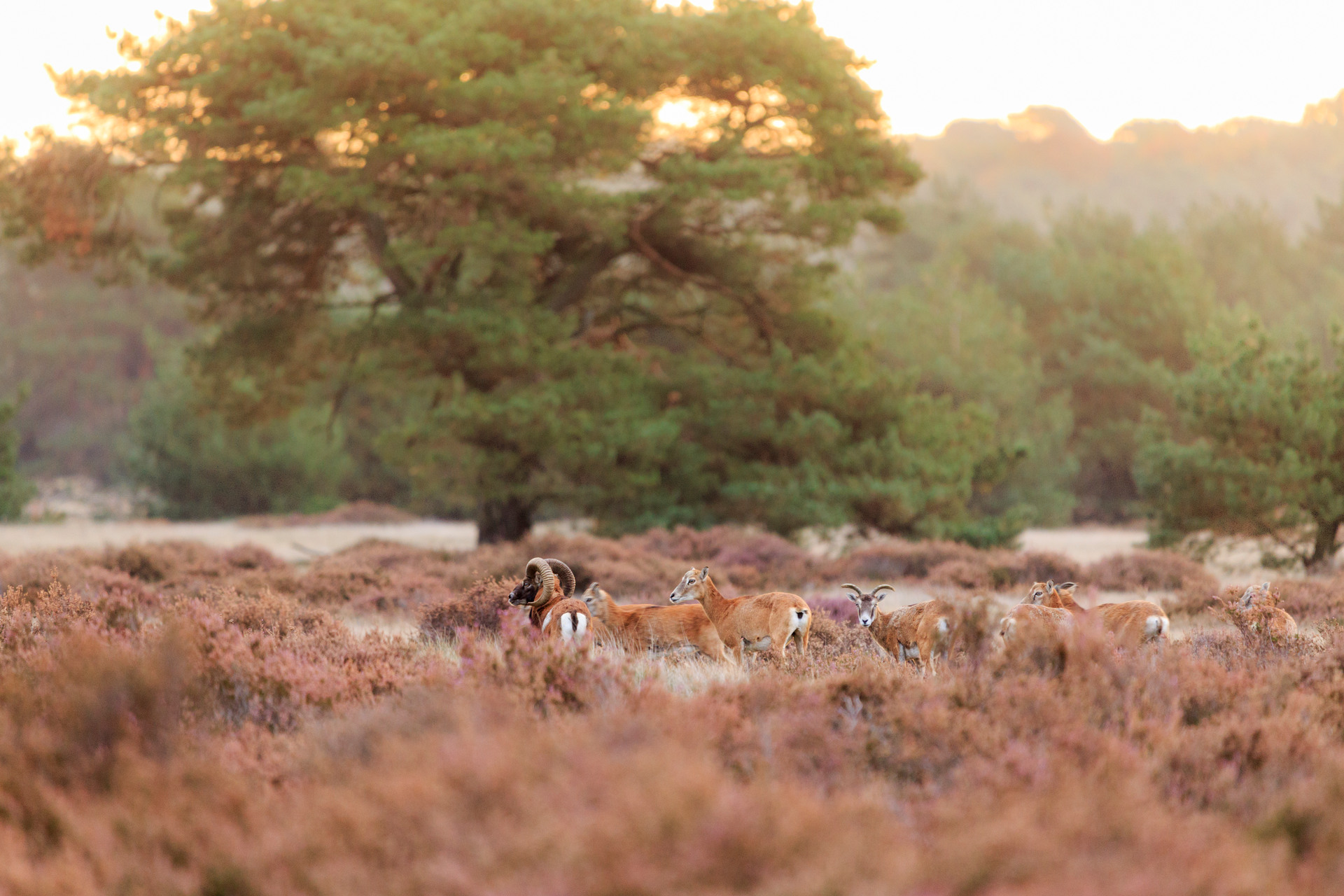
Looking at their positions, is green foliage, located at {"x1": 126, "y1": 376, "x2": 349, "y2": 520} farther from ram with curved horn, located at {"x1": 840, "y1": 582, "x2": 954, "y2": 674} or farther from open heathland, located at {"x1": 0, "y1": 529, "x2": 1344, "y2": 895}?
ram with curved horn, located at {"x1": 840, "y1": 582, "x2": 954, "y2": 674}

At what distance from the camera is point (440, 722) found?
3.88 m

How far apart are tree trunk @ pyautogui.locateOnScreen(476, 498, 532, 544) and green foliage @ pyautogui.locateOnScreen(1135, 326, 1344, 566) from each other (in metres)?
10.4

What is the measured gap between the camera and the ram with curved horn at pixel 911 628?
20.7ft

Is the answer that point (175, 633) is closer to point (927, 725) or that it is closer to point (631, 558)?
point (927, 725)

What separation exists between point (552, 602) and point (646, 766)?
417cm

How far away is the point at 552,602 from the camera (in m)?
6.94

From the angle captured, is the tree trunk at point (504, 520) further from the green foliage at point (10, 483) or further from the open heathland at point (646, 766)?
the green foliage at point (10, 483)

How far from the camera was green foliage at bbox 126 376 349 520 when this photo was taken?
3388 cm

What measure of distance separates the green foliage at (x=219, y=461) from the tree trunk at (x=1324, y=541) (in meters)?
27.0

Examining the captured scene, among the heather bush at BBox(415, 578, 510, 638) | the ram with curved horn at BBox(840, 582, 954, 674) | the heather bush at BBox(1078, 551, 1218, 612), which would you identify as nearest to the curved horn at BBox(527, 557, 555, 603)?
the heather bush at BBox(415, 578, 510, 638)

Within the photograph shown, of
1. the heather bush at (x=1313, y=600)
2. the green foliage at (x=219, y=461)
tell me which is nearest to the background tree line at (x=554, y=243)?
the heather bush at (x=1313, y=600)

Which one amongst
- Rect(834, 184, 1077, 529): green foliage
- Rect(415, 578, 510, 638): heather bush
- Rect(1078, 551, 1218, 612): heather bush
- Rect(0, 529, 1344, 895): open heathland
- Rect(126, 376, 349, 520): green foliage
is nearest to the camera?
Rect(0, 529, 1344, 895): open heathland

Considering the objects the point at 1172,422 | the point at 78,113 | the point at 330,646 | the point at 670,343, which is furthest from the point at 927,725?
the point at 1172,422

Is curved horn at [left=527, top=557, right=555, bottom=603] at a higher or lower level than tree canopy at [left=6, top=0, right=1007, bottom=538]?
lower
